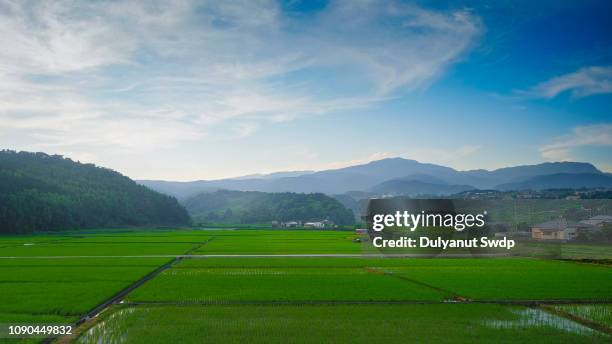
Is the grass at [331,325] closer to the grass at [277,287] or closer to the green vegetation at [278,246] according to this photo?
the grass at [277,287]

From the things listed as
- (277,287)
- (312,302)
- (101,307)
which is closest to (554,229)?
(277,287)

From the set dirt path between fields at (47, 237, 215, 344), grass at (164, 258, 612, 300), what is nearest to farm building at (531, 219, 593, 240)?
grass at (164, 258, 612, 300)

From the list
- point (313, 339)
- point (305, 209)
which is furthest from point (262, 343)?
point (305, 209)

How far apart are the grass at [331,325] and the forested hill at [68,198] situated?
7116 centimetres

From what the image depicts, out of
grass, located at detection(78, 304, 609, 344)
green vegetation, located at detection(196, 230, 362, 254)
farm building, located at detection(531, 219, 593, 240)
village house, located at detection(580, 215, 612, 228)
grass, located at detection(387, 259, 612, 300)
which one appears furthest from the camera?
farm building, located at detection(531, 219, 593, 240)

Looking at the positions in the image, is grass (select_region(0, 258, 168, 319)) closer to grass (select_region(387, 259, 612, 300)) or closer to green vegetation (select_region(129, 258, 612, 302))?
green vegetation (select_region(129, 258, 612, 302))

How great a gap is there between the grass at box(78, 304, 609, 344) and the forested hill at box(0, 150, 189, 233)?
7116 centimetres

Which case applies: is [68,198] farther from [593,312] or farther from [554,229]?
[593,312]

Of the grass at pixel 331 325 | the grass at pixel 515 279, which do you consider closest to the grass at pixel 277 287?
the grass at pixel 331 325

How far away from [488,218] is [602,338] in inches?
790

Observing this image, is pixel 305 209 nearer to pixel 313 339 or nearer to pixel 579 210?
pixel 579 210

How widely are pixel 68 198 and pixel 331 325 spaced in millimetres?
92821

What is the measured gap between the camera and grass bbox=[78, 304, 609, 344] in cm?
1145

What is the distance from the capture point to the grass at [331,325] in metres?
11.4
